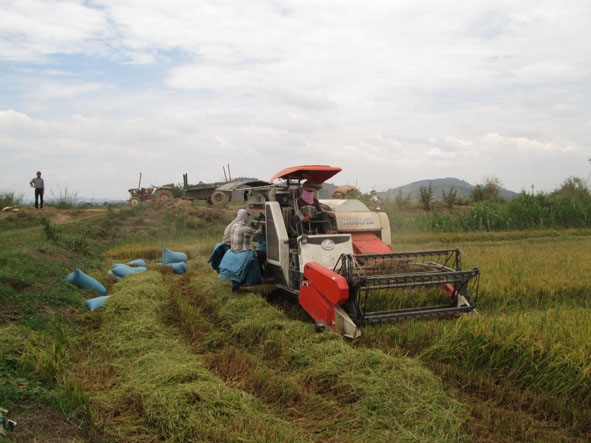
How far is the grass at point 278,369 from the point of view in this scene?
3783 millimetres

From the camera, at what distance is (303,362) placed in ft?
16.8

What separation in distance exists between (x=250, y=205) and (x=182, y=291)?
2.00m

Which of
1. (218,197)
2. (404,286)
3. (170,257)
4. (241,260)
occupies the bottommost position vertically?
(170,257)

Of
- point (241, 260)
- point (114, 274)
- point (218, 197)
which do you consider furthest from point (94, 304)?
point (218, 197)

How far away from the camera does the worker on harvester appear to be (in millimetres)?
7668

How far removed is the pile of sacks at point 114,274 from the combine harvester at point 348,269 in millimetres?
2725

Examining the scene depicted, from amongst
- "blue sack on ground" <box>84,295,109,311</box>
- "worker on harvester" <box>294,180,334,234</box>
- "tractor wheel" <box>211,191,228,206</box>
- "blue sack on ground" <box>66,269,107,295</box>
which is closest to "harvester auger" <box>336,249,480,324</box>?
"worker on harvester" <box>294,180,334,234</box>

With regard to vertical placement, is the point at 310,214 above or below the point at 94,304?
above

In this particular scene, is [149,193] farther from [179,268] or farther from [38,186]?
[179,268]

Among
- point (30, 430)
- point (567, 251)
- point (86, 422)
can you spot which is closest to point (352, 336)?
point (86, 422)

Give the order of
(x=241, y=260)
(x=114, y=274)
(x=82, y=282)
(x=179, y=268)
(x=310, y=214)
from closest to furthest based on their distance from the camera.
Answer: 1. (x=241, y=260)
2. (x=310, y=214)
3. (x=82, y=282)
4. (x=114, y=274)
5. (x=179, y=268)

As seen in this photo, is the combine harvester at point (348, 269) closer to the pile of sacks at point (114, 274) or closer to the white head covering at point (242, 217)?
the white head covering at point (242, 217)

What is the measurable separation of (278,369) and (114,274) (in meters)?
6.35

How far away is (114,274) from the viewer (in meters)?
10.3
